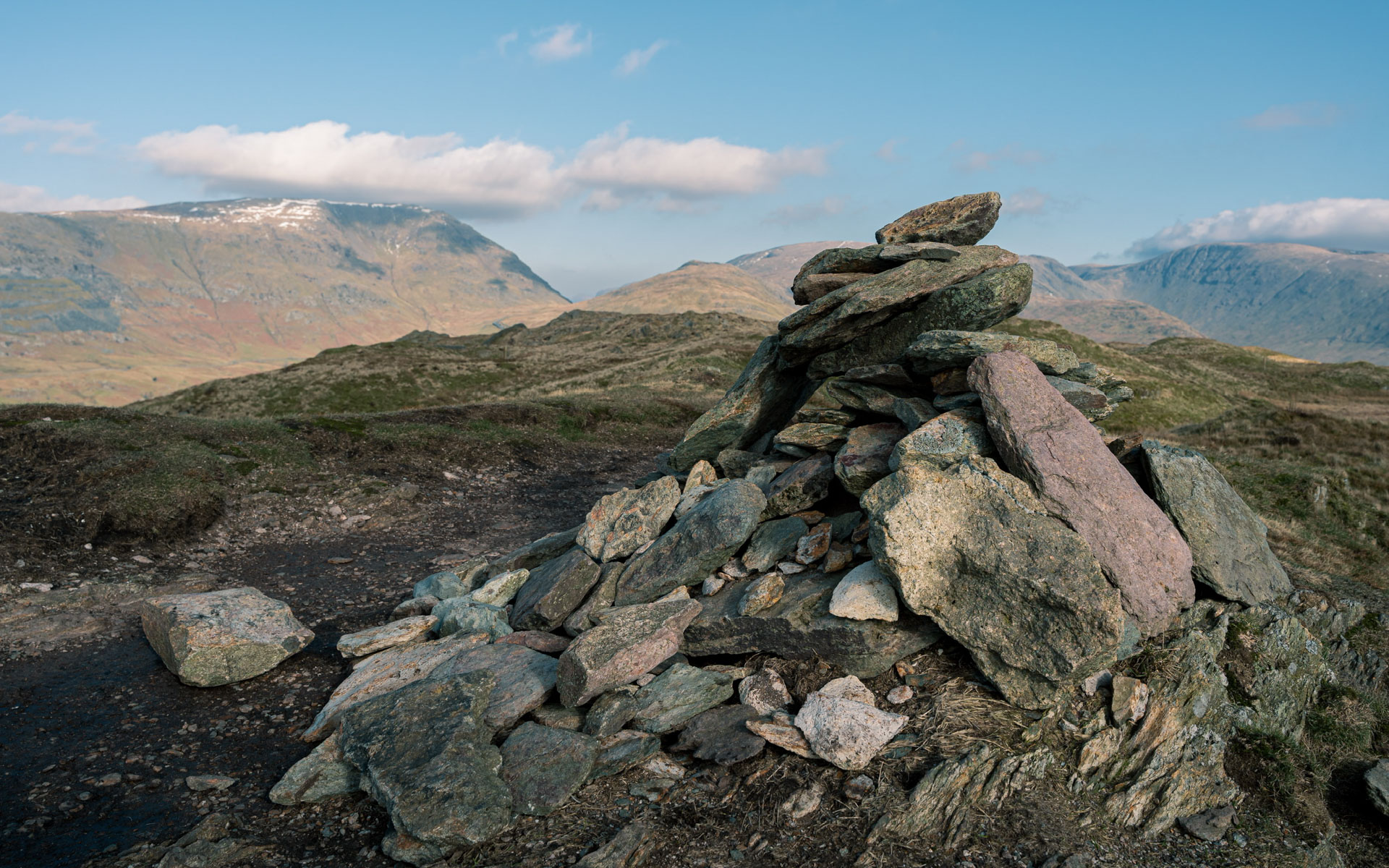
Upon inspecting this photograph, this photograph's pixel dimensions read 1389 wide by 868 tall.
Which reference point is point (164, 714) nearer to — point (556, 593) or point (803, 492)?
point (556, 593)

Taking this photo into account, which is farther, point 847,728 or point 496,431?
point 496,431

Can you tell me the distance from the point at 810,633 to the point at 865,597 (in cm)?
110

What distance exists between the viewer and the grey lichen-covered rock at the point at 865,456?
1412 centimetres

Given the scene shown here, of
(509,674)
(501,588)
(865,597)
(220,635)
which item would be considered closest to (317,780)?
(509,674)

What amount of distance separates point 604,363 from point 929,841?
8281 cm

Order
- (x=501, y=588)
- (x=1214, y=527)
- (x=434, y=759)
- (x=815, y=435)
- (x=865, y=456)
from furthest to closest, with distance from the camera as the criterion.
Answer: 1. (x=815, y=435)
2. (x=501, y=588)
3. (x=865, y=456)
4. (x=1214, y=527)
5. (x=434, y=759)

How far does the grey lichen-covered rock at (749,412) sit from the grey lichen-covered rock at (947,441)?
7.13 metres

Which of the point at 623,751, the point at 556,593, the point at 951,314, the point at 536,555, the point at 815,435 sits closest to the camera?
the point at 623,751

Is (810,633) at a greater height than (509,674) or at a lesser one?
greater

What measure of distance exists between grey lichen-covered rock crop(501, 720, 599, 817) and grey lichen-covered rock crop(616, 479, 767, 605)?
12.7 ft

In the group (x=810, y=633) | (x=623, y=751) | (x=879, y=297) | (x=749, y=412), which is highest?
(x=879, y=297)

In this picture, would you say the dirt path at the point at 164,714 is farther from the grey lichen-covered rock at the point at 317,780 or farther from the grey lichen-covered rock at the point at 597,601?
the grey lichen-covered rock at the point at 597,601

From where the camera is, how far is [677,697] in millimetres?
11414

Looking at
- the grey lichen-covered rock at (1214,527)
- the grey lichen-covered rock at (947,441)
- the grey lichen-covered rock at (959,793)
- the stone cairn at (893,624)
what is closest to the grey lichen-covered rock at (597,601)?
the stone cairn at (893,624)
